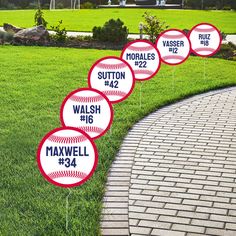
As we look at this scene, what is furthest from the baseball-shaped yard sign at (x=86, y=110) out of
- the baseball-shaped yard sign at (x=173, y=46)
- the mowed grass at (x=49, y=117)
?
the baseball-shaped yard sign at (x=173, y=46)

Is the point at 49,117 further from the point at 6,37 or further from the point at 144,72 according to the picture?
A: the point at 6,37

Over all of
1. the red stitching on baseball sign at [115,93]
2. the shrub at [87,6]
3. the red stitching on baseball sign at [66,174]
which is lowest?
the red stitching on baseball sign at [66,174]

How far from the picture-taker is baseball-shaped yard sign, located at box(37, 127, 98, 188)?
18.4ft

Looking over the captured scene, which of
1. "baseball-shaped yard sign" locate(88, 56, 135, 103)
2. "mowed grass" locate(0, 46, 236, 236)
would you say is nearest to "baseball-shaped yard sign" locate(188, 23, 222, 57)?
"mowed grass" locate(0, 46, 236, 236)

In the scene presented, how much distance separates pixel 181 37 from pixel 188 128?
3.13m

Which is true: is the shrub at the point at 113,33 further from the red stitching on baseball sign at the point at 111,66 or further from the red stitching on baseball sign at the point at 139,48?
the red stitching on baseball sign at the point at 111,66

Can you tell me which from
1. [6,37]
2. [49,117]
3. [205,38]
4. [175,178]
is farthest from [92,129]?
[6,37]

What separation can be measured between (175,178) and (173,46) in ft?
18.7

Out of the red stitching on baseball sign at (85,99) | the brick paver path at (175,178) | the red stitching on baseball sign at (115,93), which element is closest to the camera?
the brick paver path at (175,178)

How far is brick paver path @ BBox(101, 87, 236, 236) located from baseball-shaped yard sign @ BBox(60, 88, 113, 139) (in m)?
0.78

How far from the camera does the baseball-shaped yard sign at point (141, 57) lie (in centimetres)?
1076

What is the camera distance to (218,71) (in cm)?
1582

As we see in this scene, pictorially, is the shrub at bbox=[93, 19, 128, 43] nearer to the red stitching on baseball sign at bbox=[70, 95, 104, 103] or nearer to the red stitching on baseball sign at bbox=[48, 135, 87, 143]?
the red stitching on baseball sign at bbox=[70, 95, 104, 103]

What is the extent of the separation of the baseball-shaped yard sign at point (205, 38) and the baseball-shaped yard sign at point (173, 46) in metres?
0.87
